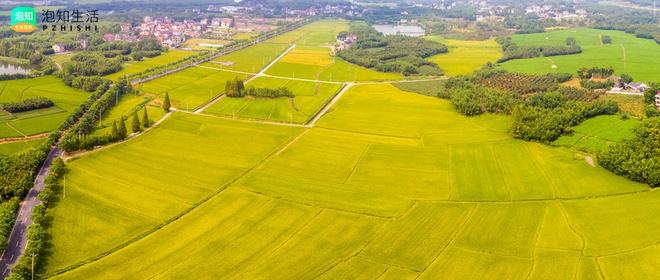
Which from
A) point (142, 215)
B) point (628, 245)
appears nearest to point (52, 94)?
Result: point (142, 215)

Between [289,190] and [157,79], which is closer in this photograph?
[289,190]

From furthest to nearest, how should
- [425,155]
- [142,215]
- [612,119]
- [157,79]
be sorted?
[157,79]
[612,119]
[425,155]
[142,215]

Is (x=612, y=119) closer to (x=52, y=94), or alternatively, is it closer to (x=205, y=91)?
(x=205, y=91)

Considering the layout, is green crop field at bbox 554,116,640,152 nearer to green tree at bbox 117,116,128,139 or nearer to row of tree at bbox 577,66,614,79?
row of tree at bbox 577,66,614,79

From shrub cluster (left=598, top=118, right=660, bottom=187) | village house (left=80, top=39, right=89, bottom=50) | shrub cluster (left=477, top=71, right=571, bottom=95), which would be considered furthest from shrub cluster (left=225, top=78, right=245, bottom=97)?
village house (left=80, top=39, right=89, bottom=50)

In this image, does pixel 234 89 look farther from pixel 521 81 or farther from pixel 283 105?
pixel 521 81

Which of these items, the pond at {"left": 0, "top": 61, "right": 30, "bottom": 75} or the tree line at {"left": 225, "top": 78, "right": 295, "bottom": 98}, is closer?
the tree line at {"left": 225, "top": 78, "right": 295, "bottom": 98}
